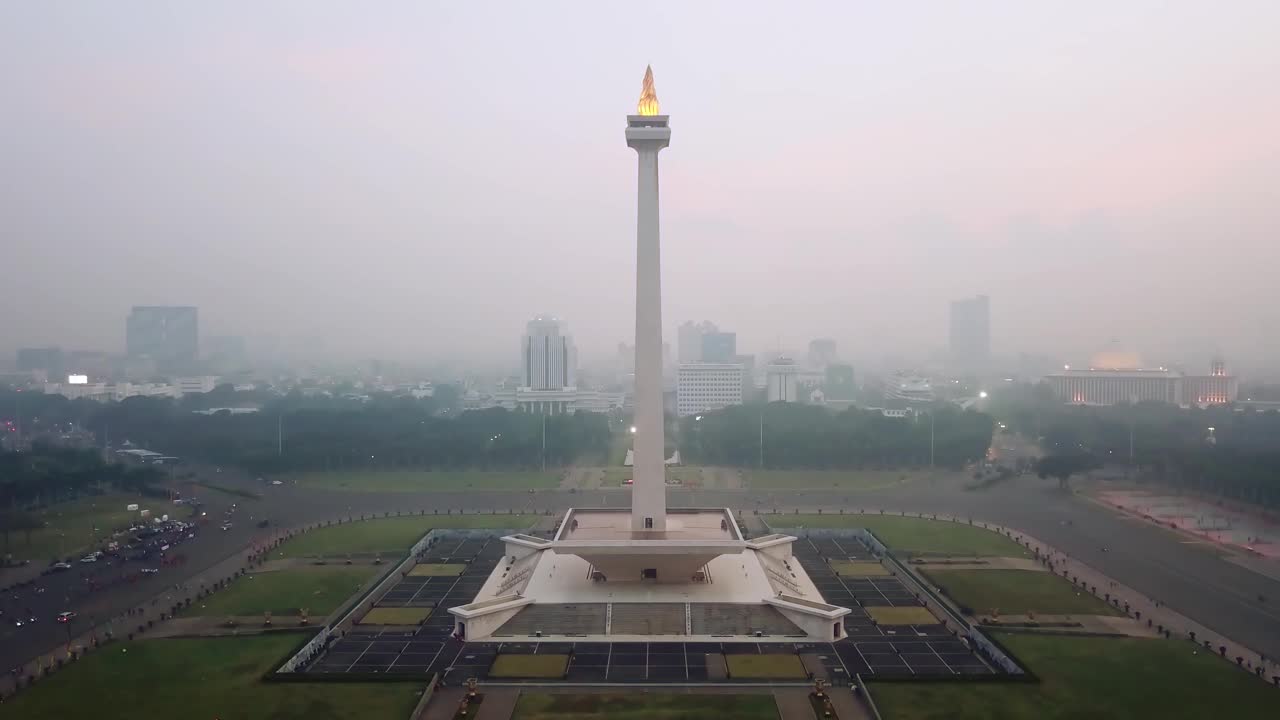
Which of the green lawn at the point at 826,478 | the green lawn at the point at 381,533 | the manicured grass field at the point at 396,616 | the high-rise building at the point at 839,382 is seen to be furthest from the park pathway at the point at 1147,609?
the high-rise building at the point at 839,382

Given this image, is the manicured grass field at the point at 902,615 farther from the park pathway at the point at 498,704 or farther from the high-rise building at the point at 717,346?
the high-rise building at the point at 717,346

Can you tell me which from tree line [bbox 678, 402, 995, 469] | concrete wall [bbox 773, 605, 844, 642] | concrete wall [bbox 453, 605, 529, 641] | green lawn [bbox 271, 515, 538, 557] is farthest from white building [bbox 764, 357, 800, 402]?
concrete wall [bbox 453, 605, 529, 641]

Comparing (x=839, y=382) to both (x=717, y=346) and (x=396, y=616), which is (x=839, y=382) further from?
(x=396, y=616)

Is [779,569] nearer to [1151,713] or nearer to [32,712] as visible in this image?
[1151,713]

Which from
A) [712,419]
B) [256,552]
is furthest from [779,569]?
[712,419]

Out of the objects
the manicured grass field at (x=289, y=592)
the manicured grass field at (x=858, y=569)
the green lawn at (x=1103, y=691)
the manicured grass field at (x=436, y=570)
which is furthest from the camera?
the manicured grass field at (x=436, y=570)

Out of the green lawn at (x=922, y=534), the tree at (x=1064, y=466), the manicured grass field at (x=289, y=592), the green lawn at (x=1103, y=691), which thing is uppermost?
the tree at (x=1064, y=466)
